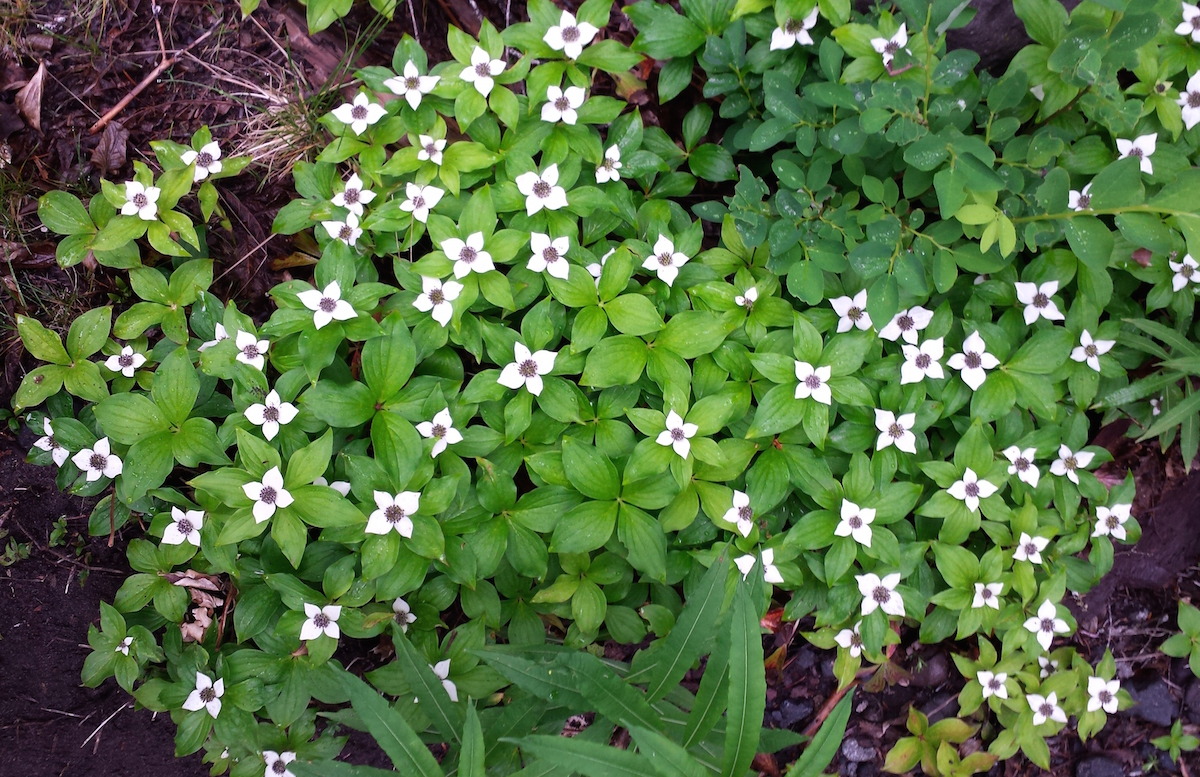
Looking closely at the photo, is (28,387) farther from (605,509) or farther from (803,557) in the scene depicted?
(803,557)

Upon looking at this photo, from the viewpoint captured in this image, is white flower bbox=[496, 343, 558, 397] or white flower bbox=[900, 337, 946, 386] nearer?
white flower bbox=[496, 343, 558, 397]

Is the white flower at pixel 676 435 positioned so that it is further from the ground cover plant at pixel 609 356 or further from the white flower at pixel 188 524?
the white flower at pixel 188 524

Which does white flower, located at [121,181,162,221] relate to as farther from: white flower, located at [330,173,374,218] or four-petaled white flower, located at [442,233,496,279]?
four-petaled white flower, located at [442,233,496,279]

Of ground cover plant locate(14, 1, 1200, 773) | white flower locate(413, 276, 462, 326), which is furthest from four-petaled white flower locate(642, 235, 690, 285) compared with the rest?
white flower locate(413, 276, 462, 326)

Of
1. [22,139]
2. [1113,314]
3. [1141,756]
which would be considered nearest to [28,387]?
[22,139]

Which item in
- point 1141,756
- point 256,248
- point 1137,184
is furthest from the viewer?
point 1141,756

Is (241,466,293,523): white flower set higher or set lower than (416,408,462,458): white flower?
lower
